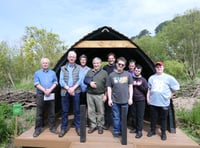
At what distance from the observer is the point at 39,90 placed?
5.25m

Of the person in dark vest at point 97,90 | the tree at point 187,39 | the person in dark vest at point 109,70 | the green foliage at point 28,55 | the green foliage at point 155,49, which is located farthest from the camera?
the green foliage at point 155,49

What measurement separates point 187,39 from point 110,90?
2009 centimetres

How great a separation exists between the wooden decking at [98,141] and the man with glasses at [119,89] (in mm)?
513

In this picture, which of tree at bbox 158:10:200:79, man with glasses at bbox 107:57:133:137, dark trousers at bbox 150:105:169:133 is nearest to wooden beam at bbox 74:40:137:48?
man with glasses at bbox 107:57:133:137

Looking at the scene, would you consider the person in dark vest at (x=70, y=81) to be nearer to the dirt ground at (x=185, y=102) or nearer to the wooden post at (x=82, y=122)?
the wooden post at (x=82, y=122)

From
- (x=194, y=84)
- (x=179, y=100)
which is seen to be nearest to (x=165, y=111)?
(x=179, y=100)

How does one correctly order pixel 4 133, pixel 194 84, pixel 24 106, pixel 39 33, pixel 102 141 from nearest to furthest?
pixel 102 141
pixel 4 133
pixel 24 106
pixel 194 84
pixel 39 33

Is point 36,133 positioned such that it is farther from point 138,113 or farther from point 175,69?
point 175,69

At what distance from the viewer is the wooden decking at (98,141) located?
478 centimetres

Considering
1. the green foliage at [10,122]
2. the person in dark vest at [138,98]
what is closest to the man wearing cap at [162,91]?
the person in dark vest at [138,98]

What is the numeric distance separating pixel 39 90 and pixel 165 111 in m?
2.77

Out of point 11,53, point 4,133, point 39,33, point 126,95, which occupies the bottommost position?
point 4,133

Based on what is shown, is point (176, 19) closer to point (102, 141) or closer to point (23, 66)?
point (23, 66)

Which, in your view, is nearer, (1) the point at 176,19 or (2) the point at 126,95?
(2) the point at 126,95
